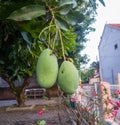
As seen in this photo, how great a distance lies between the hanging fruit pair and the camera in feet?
1.92

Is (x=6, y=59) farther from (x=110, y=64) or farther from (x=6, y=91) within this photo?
(x=110, y=64)

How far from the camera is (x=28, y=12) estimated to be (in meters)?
0.68

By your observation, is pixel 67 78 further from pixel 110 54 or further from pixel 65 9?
pixel 110 54

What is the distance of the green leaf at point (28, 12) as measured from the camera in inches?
26.2

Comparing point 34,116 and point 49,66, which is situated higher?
point 49,66

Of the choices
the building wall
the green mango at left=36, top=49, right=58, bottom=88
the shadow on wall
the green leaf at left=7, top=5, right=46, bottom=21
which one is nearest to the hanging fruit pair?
the green mango at left=36, top=49, right=58, bottom=88

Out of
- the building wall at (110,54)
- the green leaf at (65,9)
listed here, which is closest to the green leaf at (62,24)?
the green leaf at (65,9)

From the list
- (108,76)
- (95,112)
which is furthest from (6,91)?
(108,76)

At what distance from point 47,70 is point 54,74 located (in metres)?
0.02

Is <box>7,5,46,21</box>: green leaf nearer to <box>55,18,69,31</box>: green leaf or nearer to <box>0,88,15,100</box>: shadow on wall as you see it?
<box>55,18,69,31</box>: green leaf

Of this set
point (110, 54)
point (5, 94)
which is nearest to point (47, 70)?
point (5, 94)

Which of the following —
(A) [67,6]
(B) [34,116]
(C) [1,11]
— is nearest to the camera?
(A) [67,6]

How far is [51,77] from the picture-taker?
589mm

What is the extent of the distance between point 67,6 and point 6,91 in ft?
39.0
